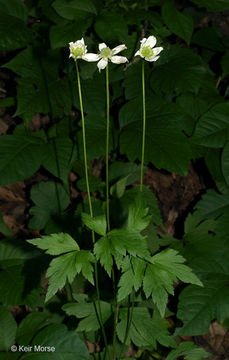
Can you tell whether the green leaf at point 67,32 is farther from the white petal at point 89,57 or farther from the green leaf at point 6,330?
the green leaf at point 6,330

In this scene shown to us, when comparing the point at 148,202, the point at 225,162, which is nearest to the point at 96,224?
the point at 148,202

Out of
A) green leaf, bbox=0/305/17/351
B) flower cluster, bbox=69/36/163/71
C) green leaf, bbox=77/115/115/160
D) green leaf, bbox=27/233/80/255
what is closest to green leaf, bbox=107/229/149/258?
green leaf, bbox=27/233/80/255

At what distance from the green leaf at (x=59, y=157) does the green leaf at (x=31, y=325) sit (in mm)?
601

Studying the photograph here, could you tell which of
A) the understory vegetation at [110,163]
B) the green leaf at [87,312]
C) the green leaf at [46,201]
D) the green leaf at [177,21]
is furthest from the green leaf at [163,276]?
the green leaf at [177,21]

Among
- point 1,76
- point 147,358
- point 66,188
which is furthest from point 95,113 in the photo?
point 147,358

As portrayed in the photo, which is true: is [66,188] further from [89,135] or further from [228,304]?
[228,304]

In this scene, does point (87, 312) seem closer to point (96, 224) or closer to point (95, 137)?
point (96, 224)

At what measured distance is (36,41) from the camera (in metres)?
1.78

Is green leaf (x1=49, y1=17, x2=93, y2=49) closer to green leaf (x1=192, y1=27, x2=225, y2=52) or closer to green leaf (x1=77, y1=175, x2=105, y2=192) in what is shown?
green leaf (x1=77, y1=175, x2=105, y2=192)

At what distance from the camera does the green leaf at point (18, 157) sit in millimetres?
1467

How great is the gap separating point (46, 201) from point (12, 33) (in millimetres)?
821

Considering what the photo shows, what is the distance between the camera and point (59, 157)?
5.05 ft

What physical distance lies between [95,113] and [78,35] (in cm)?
35

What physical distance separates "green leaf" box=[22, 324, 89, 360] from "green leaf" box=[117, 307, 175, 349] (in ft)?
0.51
